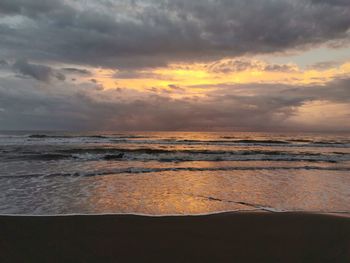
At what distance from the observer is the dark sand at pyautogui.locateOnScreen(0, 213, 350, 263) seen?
13.7 feet

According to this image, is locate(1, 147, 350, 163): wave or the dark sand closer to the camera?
the dark sand

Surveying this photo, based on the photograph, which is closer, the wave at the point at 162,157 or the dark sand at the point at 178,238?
the dark sand at the point at 178,238

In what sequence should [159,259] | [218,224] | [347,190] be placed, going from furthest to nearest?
[347,190] → [218,224] → [159,259]

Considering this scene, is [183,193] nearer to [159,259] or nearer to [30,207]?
[30,207]

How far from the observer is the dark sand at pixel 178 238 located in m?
4.17

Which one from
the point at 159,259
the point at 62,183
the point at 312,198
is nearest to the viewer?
the point at 159,259

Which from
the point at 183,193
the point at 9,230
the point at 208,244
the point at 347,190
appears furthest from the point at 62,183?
the point at 347,190

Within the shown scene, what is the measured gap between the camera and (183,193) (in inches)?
344

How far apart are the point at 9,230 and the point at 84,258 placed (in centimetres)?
196

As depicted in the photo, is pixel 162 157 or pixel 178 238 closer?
pixel 178 238

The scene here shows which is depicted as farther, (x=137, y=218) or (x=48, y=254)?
(x=137, y=218)

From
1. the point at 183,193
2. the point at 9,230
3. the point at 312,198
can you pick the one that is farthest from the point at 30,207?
the point at 312,198

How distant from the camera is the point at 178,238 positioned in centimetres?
489

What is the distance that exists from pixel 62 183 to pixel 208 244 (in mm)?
6915
